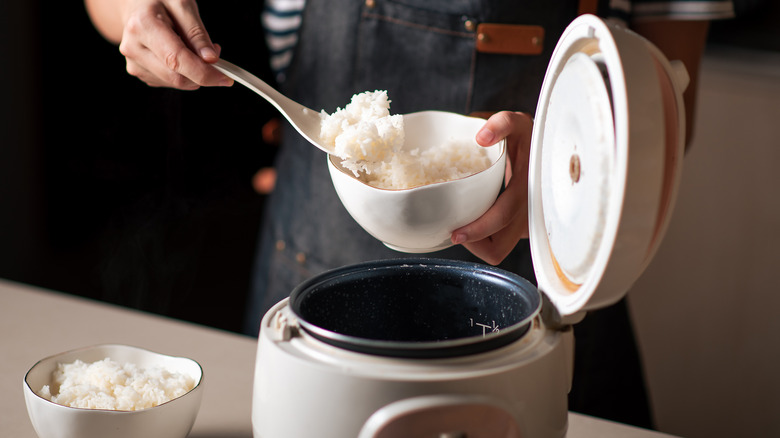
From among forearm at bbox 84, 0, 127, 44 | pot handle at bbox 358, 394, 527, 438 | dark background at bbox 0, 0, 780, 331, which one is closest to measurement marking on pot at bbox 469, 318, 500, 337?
pot handle at bbox 358, 394, 527, 438

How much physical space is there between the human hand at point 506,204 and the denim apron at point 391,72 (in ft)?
1.02

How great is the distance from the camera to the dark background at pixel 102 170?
8.36 feet

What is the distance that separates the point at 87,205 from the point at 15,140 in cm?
38

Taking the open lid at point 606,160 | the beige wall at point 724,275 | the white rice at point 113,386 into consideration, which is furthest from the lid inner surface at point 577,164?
the beige wall at point 724,275

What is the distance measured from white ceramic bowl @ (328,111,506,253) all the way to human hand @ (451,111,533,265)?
0.08 feet

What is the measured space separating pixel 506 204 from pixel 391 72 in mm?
511

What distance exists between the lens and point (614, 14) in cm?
135

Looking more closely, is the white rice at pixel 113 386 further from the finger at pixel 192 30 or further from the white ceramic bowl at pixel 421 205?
the finger at pixel 192 30

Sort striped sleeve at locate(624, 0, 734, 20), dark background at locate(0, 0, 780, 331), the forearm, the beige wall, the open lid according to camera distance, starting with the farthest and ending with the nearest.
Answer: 1. dark background at locate(0, 0, 780, 331)
2. the beige wall
3. striped sleeve at locate(624, 0, 734, 20)
4. the forearm
5. the open lid

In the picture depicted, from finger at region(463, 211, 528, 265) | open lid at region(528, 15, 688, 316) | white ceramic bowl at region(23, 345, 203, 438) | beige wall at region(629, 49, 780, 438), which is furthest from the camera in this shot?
beige wall at region(629, 49, 780, 438)

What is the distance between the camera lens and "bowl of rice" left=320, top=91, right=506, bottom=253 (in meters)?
0.82

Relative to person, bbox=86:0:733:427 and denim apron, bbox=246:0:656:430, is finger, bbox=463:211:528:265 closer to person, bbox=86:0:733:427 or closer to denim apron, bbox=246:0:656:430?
person, bbox=86:0:733:427

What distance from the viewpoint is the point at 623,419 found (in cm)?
172

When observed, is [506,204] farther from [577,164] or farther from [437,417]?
[437,417]
